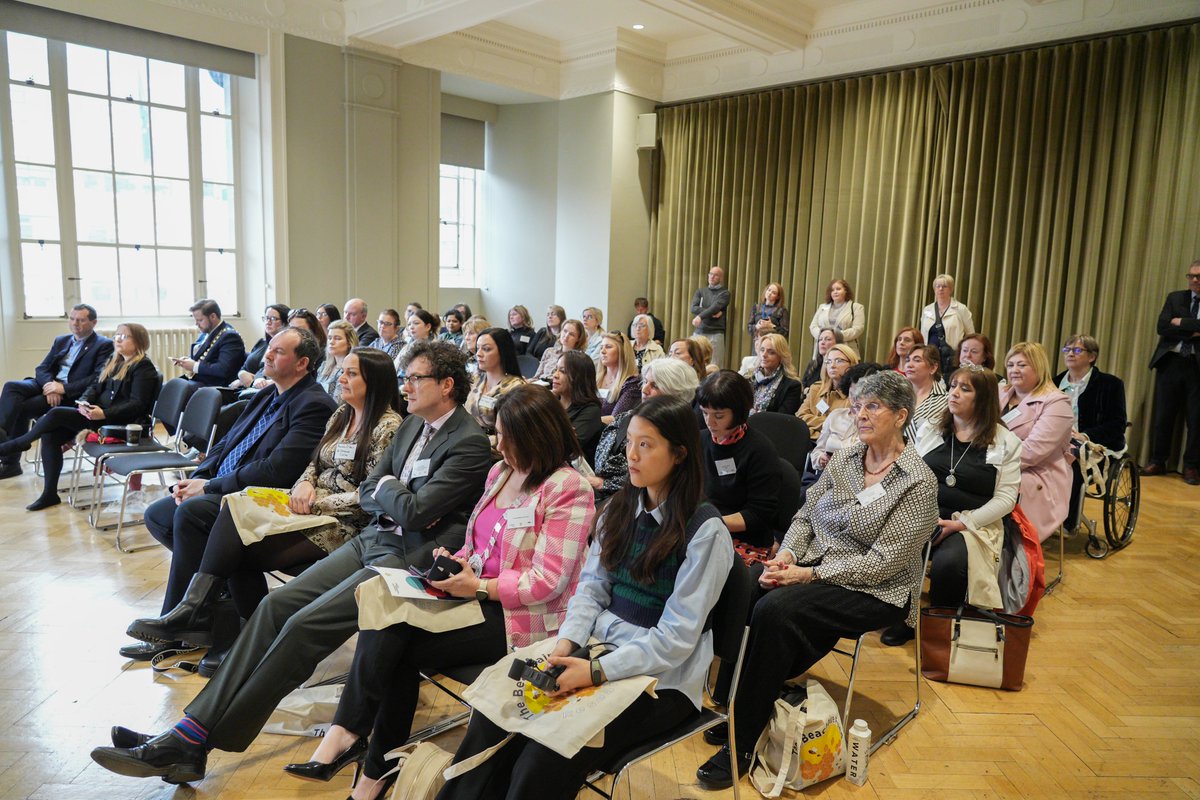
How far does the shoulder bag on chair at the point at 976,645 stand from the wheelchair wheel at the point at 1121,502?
2.15 m

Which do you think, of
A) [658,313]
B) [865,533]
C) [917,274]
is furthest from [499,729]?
[658,313]

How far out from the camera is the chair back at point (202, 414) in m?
4.31

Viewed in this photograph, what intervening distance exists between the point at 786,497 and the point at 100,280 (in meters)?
7.41

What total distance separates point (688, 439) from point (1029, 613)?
2.25 meters

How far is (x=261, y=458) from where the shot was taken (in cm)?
330

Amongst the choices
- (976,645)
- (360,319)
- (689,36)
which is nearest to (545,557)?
(976,645)

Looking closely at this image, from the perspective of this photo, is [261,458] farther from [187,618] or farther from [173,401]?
[173,401]

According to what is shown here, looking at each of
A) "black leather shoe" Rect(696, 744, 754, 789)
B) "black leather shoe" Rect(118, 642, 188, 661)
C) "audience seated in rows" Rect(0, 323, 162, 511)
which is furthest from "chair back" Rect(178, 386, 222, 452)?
"black leather shoe" Rect(696, 744, 754, 789)

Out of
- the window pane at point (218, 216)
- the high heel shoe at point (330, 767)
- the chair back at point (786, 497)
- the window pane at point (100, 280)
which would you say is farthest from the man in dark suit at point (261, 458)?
the window pane at point (218, 216)

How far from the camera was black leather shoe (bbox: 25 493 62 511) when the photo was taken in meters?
4.92

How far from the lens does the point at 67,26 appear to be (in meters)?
6.86

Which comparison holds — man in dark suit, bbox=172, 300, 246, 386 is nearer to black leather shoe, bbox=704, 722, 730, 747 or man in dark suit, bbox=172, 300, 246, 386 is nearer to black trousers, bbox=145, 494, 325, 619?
black trousers, bbox=145, 494, 325, 619

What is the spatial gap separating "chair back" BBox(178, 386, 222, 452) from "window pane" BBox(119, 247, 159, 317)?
13.2 feet

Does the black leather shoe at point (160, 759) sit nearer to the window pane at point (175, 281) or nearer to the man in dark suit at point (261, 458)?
the man in dark suit at point (261, 458)
